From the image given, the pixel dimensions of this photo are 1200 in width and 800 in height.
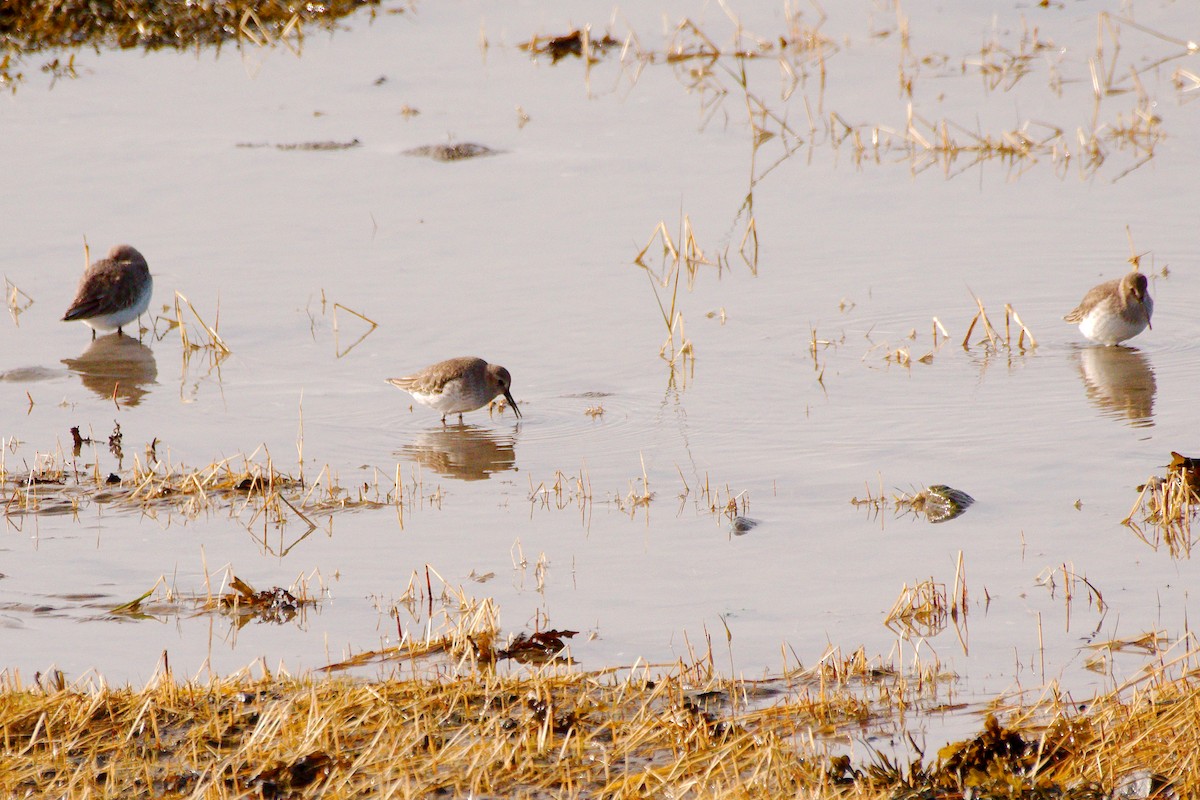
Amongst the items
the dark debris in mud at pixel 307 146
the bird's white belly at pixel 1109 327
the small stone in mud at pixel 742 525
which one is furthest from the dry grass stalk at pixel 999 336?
the dark debris in mud at pixel 307 146

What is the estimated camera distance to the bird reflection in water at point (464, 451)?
32.2 ft

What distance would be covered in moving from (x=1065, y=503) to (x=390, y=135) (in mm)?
12682

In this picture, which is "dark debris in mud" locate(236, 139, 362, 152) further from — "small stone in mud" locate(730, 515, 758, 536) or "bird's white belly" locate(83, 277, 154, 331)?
"small stone in mud" locate(730, 515, 758, 536)

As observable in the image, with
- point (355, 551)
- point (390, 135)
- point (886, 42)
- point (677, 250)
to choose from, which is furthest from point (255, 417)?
point (886, 42)

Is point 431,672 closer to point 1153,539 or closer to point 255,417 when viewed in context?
point 1153,539

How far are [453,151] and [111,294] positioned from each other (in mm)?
6207

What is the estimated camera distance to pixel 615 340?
1250cm

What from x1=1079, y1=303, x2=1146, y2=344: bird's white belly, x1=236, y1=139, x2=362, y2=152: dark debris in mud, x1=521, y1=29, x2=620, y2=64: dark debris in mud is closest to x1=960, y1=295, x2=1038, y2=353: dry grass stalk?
x1=1079, y1=303, x2=1146, y2=344: bird's white belly

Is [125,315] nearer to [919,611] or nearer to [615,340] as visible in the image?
[615,340]

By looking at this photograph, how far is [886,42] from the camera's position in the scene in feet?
72.2

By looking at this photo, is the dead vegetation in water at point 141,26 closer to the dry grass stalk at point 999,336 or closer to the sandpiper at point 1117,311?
the dry grass stalk at point 999,336

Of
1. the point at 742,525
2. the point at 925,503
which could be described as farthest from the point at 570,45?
the point at 742,525

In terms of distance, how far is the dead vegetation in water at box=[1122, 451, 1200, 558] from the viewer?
24.7 feet

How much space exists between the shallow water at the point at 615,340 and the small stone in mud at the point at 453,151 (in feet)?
0.94
